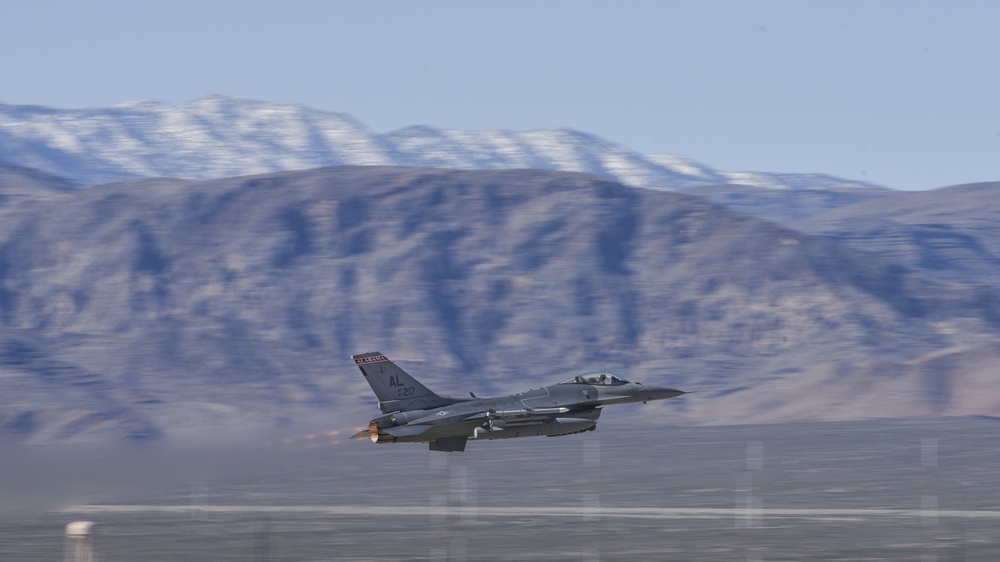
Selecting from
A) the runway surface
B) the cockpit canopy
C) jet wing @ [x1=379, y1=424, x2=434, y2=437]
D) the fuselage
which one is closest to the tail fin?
the fuselage

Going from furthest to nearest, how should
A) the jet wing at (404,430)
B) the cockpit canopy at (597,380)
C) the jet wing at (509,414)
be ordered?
the cockpit canopy at (597,380) → the jet wing at (509,414) → the jet wing at (404,430)

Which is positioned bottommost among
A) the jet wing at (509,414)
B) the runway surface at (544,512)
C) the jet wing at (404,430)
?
the runway surface at (544,512)

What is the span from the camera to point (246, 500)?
138 m

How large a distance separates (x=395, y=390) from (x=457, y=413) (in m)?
3.45

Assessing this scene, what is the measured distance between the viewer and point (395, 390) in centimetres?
7675

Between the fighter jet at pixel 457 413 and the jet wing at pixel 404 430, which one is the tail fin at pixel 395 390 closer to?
the fighter jet at pixel 457 413

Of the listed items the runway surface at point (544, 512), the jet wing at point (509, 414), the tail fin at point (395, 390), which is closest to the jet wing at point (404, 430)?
the tail fin at point (395, 390)

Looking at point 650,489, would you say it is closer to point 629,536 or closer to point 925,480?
point 925,480

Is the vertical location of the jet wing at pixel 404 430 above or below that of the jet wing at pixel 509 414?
below

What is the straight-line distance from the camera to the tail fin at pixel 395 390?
251 feet

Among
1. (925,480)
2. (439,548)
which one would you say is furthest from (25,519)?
(925,480)

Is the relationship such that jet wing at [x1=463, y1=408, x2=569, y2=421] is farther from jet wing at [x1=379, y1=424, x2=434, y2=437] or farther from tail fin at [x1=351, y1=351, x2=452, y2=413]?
jet wing at [x1=379, y1=424, x2=434, y2=437]

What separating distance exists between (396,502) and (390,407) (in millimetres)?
59574

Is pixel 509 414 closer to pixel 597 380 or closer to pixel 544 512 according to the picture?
pixel 597 380
